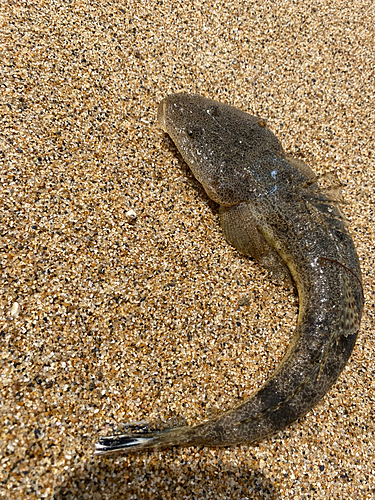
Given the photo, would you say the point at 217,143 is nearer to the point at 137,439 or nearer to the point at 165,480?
the point at 137,439

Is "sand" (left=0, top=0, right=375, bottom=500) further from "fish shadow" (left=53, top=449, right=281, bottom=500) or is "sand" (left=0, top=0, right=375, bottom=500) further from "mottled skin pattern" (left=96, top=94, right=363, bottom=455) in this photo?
"mottled skin pattern" (left=96, top=94, right=363, bottom=455)

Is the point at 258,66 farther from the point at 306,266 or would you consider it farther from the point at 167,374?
the point at 167,374

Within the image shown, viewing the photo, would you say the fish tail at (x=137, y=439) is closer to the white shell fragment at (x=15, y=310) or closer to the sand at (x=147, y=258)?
the sand at (x=147, y=258)

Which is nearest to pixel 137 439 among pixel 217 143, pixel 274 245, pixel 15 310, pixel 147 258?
pixel 15 310

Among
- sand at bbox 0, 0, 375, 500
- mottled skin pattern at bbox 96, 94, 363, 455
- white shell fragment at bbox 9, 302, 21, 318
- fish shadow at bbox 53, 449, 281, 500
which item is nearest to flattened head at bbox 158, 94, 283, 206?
mottled skin pattern at bbox 96, 94, 363, 455

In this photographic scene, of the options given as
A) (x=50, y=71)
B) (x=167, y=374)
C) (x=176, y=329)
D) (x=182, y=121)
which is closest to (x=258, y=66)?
(x=182, y=121)

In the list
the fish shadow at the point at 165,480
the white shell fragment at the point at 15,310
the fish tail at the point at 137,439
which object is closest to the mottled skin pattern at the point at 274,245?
the fish tail at the point at 137,439
